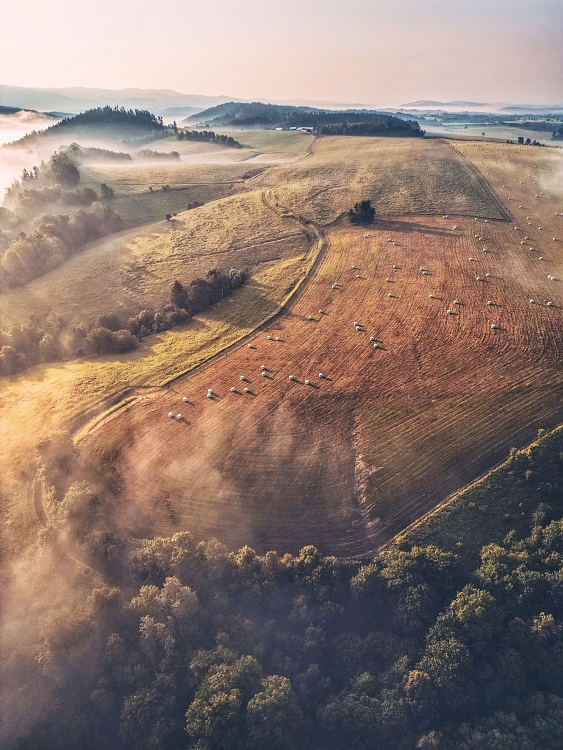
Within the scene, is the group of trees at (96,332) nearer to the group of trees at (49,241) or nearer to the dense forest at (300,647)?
the group of trees at (49,241)

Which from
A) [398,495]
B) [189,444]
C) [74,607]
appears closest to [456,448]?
[398,495]

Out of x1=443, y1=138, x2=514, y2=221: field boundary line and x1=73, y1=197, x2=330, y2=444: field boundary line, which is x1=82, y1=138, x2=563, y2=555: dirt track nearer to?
x1=73, y1=197, x2=330, y2=444: field boundary line

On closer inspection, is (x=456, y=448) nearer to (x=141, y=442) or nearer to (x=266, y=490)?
(x=266, y=490)

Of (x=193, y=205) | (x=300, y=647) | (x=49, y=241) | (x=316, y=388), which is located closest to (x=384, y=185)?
(x=193, y=205)

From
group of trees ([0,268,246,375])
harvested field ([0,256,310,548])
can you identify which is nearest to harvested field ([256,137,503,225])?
harvested field ([0,256,310,548])

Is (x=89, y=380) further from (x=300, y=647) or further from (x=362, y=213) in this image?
(x=362, y=213)

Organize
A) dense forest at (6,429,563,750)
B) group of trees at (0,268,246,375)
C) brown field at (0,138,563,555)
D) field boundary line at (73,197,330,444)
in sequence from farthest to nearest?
1. group of trees at (0,268,246,375)
2. field boundary line at (73,197,330,444)
3. brown field at (0,138,563,555)
4. dense forest at (6,429,563,750)
